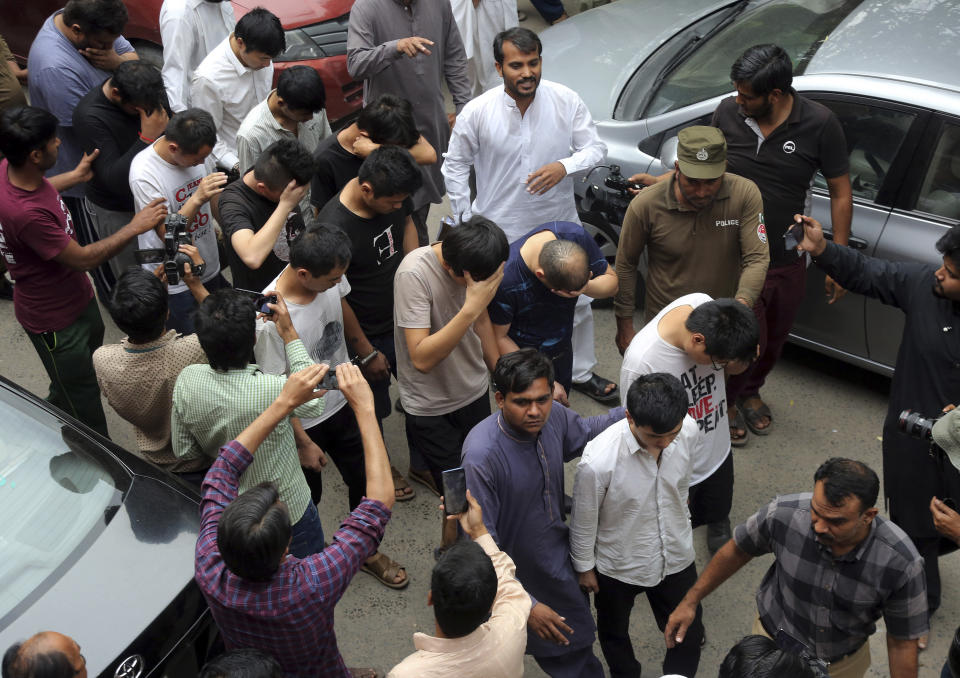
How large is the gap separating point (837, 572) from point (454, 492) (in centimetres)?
122

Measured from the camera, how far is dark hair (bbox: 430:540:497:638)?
99.3 inches

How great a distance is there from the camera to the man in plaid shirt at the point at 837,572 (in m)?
2.91

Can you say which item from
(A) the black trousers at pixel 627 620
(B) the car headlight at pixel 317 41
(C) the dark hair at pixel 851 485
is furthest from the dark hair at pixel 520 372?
(B) the car headlight at pixel 317 41

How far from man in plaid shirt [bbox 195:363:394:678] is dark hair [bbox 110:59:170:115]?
237 cm

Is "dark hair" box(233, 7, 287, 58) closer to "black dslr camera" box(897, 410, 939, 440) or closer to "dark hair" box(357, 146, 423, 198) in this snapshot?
"dark hair" box(357, 146, 423, 198)

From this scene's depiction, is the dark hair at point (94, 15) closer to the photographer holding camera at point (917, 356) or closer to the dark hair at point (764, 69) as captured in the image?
the dark hair at point (764, 69)

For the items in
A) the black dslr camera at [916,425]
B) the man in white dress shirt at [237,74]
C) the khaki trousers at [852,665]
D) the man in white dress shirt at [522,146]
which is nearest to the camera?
the khaki trousers at [852,665]

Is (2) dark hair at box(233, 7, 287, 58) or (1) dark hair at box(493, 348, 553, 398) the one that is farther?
(2) dark hair at box(233, 7, 287, 58)

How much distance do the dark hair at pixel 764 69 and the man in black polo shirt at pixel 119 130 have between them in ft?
9.13

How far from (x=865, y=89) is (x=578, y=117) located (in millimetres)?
1427

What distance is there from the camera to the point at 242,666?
2.42 meters

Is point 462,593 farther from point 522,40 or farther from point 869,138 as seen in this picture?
point 869,138

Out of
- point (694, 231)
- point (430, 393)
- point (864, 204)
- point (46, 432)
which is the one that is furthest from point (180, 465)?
point (864, 204)

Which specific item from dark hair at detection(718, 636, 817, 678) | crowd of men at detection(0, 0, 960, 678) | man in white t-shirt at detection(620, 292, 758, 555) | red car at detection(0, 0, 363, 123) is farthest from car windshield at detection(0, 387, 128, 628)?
red car at detection(0, 0, 363, 123)
